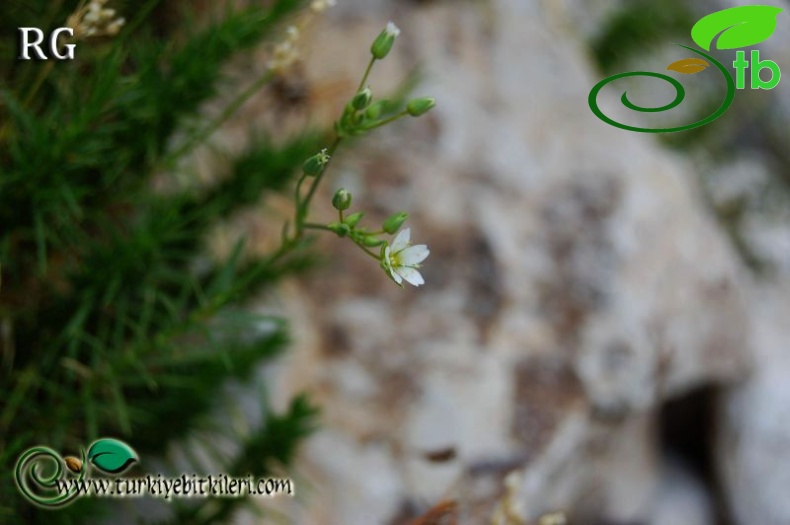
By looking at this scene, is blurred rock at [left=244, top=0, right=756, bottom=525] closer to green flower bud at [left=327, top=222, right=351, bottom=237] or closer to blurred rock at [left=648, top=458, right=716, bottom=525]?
blurred rock at [left=648, top=458, right=716, bottom=525]

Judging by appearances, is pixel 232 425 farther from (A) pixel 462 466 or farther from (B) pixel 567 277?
(B) pixel 567 277

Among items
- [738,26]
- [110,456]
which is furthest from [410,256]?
[738,26]

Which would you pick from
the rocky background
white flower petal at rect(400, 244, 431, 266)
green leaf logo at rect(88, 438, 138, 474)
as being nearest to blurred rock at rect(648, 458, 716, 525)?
the rocky background

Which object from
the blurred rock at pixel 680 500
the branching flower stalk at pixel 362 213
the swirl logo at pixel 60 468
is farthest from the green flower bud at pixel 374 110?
the blurred rock at pixel 680 500

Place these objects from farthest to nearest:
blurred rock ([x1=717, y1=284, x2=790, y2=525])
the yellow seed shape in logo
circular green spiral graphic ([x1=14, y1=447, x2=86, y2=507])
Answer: blurred rock ([x1=717, y1=284, x2=790, y2=525]), the yellow seed shape in logo, circular green spiral graphic ([x1=14, y1=447, x2=86, y2=507])

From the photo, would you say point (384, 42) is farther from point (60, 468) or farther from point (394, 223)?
point (60, 468)

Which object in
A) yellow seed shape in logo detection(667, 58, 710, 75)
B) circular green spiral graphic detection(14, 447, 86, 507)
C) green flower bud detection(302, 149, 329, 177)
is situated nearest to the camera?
green flower bud detection(302, 149, 329, 177)
